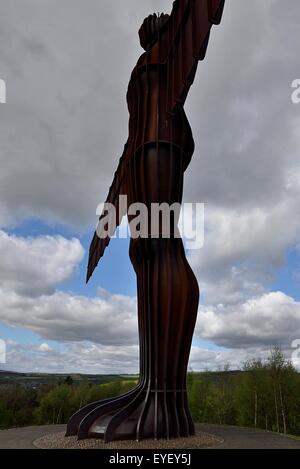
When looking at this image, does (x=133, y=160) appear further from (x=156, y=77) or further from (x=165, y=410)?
(x=165, y=410)

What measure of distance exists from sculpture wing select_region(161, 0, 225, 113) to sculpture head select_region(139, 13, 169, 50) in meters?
1.09

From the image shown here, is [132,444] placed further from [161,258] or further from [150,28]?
[150,28]

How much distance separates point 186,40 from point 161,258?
17.0 feet

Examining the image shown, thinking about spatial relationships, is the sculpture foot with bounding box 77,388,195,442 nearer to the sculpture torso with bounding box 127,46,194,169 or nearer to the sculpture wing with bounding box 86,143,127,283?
the sculpture torso with bounding box 127,46,194,169

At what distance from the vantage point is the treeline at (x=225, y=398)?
95.2 feet

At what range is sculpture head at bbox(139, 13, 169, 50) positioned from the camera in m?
12.1

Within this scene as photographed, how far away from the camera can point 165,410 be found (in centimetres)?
952

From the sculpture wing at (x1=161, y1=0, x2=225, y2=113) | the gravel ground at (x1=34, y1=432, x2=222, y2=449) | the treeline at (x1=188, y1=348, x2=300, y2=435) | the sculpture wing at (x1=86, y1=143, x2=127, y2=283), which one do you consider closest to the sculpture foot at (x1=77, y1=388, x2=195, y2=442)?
the gravel ground at (x1=34, y1=432, x2=222, y2=449)

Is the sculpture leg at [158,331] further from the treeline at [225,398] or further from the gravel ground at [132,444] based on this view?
the treeline at [225,398]

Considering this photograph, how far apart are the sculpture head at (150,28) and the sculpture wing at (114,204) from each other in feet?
10.7

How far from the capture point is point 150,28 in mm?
12242

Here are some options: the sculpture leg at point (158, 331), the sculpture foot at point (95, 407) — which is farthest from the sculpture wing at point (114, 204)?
the sculpture foot at point (95, 407)

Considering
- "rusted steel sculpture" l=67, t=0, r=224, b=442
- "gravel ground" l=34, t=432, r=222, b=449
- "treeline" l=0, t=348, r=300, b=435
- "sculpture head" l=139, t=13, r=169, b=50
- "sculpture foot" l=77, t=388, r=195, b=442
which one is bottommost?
"treeline" l=0, t=348, r=300, b=435

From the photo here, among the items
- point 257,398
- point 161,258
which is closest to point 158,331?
point 161,258
